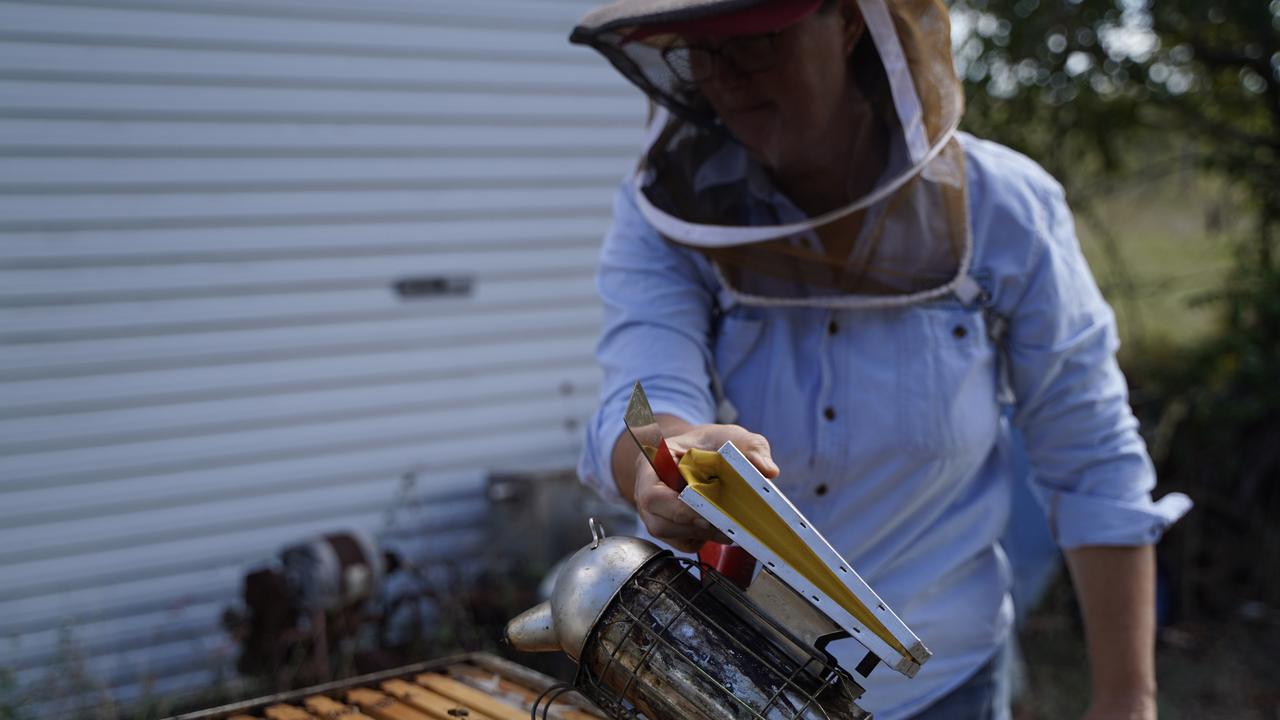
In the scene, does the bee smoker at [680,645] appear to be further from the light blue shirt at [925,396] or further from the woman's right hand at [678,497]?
the light blue shirt at [925,396]

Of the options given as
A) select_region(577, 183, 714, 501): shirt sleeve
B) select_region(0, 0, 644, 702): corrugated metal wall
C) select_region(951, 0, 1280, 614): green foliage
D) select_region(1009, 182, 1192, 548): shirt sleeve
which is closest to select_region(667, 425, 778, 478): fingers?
select_region(577, 183, 714, 501): shirt sleeve

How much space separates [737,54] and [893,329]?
1.58 feet

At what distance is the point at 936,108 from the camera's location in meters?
1.76

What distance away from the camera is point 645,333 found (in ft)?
5.62

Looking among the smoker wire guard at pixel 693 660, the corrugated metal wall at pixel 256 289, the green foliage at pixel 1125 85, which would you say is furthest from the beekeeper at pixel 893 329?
the green foliage at pixel 1125 85

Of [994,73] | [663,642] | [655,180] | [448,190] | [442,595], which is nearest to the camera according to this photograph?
[663,642]

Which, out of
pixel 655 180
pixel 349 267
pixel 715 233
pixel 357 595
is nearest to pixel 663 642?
pixel 715 233

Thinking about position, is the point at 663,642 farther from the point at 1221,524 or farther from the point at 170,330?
the point at 1221,524

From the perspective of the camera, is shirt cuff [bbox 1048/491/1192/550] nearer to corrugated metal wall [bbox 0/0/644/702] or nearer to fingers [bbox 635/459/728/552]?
fingers [bbox 635/459/728/552]

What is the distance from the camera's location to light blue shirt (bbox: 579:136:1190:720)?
5.66 feet

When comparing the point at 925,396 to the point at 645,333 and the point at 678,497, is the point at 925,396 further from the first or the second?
the point at 678,497

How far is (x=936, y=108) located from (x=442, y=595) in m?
3.26

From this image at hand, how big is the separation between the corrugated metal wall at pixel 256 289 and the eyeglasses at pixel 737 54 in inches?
121

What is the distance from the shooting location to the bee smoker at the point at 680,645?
118 cm
